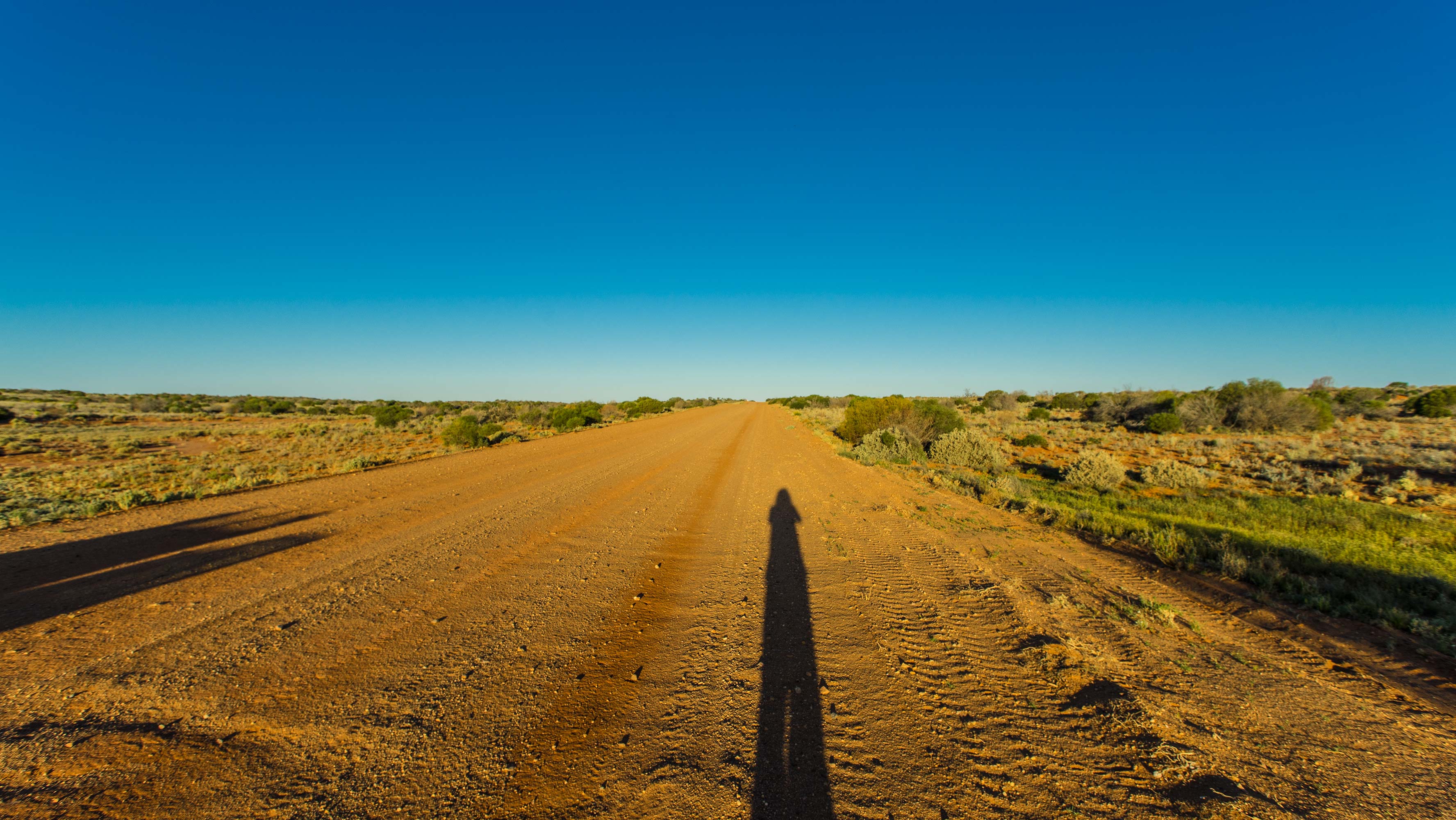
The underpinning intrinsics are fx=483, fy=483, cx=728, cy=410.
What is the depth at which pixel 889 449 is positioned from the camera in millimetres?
18828

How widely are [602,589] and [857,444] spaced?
681 inches

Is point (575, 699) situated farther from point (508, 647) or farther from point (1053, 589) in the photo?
point (1053, 589)

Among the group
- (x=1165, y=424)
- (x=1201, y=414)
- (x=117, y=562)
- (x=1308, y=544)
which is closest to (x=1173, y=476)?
(x=1308, y=544)

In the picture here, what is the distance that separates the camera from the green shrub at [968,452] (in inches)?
629

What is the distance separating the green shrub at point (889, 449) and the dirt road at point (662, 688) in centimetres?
955

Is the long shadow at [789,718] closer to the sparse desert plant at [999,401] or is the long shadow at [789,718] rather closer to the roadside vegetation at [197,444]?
the roadside vegetation at [197,444]

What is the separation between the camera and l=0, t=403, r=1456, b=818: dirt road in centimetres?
283

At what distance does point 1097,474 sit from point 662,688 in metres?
14.2

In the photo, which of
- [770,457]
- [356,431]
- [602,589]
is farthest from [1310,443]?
[356,431]

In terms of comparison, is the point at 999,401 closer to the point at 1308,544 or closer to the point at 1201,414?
the point at 1201,414

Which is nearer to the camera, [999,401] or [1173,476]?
[1173,476]

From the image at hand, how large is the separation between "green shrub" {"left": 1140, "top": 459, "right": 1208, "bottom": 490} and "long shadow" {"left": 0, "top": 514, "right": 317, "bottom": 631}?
18.7 metres

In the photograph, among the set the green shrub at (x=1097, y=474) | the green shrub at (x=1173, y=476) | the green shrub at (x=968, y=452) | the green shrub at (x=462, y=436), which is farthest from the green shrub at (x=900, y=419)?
the green shrub at (x=462, y=436)

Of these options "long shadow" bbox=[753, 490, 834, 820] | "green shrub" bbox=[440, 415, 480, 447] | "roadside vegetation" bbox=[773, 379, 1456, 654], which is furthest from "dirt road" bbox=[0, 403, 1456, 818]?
"green shrub" bbox=[440, 415, 480, 447]
